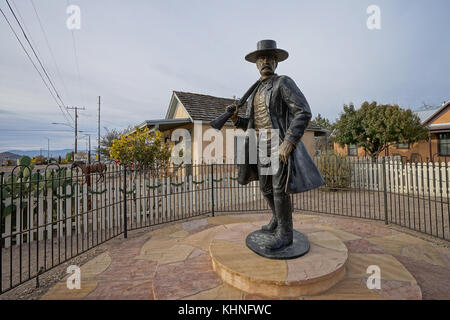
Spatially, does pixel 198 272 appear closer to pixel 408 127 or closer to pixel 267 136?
pixel 267 136

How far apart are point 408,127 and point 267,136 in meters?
16.4

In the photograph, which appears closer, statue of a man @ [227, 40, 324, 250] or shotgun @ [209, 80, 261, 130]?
statue of a man @ [227, 40, 324, 250]

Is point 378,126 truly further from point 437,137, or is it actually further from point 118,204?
point 118,204

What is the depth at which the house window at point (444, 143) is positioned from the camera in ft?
54.2

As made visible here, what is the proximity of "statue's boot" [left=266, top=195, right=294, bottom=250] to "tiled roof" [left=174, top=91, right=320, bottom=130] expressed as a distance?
713 cm

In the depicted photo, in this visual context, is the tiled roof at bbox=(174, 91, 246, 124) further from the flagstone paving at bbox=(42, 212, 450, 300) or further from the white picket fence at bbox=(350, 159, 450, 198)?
the flagstone paving at bbox=(42, 212, 450, 300)

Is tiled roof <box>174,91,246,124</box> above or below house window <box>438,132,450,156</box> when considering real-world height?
above

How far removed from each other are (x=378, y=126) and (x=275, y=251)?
15.8 metres

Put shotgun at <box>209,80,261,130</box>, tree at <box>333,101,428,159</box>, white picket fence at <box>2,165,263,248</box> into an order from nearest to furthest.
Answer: shotgun at <box>209,80,261,130</box> → white picket fence at <box>2,165,263,248</box> → tree at <box>333,101,428,159</box>

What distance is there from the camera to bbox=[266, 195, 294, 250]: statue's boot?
271 centimetres

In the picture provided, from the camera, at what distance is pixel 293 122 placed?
7.92ft

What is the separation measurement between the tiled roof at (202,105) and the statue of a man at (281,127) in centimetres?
660

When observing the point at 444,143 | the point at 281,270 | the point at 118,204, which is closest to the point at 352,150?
the point at 444,143

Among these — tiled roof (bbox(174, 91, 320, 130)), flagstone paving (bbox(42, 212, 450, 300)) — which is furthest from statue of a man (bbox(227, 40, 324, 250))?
tiled roof (bbox(174, 91, 320, 130))
